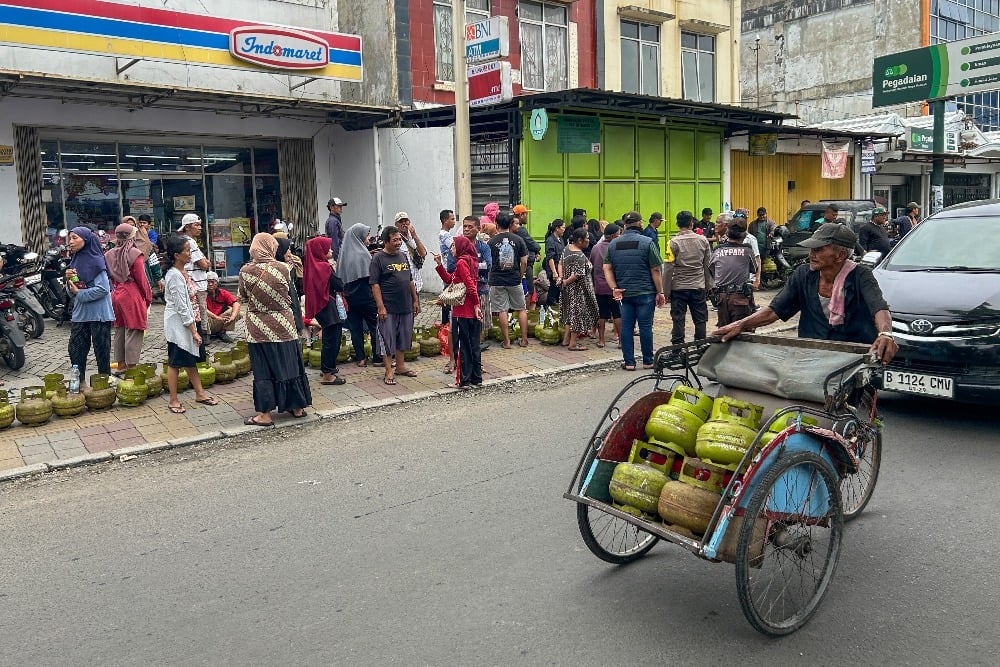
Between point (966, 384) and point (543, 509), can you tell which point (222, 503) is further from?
point (966, 384)

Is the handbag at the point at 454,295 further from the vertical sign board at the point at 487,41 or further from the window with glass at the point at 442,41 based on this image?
the window with glass at the point at 442,41

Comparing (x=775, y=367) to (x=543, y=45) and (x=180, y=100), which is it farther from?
(x=543, y=45)

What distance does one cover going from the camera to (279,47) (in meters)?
15.9

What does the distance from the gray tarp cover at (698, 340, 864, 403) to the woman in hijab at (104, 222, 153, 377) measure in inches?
266

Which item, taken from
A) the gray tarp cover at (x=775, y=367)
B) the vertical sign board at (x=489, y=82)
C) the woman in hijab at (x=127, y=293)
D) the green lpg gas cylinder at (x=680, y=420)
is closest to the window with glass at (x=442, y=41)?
the vertical sign board at (x=489, y=82)

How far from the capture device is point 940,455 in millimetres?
6207

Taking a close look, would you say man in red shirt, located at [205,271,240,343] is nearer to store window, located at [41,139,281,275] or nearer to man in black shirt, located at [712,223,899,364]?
store window, located at [41,139,281,275]

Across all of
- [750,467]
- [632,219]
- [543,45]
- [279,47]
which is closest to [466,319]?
[632,219]

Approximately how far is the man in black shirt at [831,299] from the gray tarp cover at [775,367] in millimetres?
127

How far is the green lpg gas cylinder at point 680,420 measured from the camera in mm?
4082

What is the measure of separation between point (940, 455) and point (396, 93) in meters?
13.7

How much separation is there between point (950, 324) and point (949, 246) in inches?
65.2

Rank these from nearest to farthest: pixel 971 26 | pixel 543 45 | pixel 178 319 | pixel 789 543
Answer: pixel 789 543, pixel 178 319, pixel 543 45, pixel 971 26

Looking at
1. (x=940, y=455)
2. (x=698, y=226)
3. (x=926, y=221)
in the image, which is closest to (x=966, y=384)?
(x=940, y=455)
